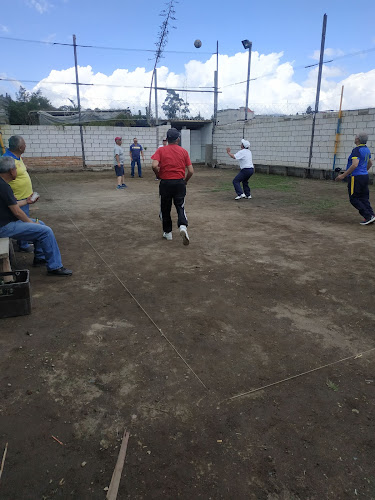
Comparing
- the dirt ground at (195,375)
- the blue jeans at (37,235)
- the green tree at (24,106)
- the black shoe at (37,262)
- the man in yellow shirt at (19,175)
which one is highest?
the green tree at (24,106)

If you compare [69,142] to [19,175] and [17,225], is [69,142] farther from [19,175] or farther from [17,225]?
[17,225]

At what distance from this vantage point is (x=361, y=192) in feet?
21.0

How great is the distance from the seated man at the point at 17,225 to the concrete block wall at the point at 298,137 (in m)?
11.9

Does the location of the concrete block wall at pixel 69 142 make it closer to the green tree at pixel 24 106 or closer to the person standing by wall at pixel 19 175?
the green tree at pixel 24 106

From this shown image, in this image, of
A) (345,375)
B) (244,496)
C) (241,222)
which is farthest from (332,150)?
(244,496)

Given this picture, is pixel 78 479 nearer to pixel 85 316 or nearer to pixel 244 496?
pixel 244 496

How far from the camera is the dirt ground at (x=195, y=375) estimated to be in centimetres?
176

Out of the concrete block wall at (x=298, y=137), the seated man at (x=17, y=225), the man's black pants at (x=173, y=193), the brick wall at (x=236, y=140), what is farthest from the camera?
the brick wall at (x=236, y=140)

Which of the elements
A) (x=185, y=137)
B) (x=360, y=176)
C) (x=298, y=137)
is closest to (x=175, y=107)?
(x=185, y=137)

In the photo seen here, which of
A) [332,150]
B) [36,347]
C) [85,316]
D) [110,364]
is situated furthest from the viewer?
[332,150]

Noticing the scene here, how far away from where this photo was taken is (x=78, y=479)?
5.68ft

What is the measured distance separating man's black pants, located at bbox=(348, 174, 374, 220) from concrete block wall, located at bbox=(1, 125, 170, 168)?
44.6 ft

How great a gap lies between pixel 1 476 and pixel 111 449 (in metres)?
0.53

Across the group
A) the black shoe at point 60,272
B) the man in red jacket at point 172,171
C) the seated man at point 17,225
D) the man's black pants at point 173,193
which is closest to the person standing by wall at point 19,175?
the seated man at point 17,225
